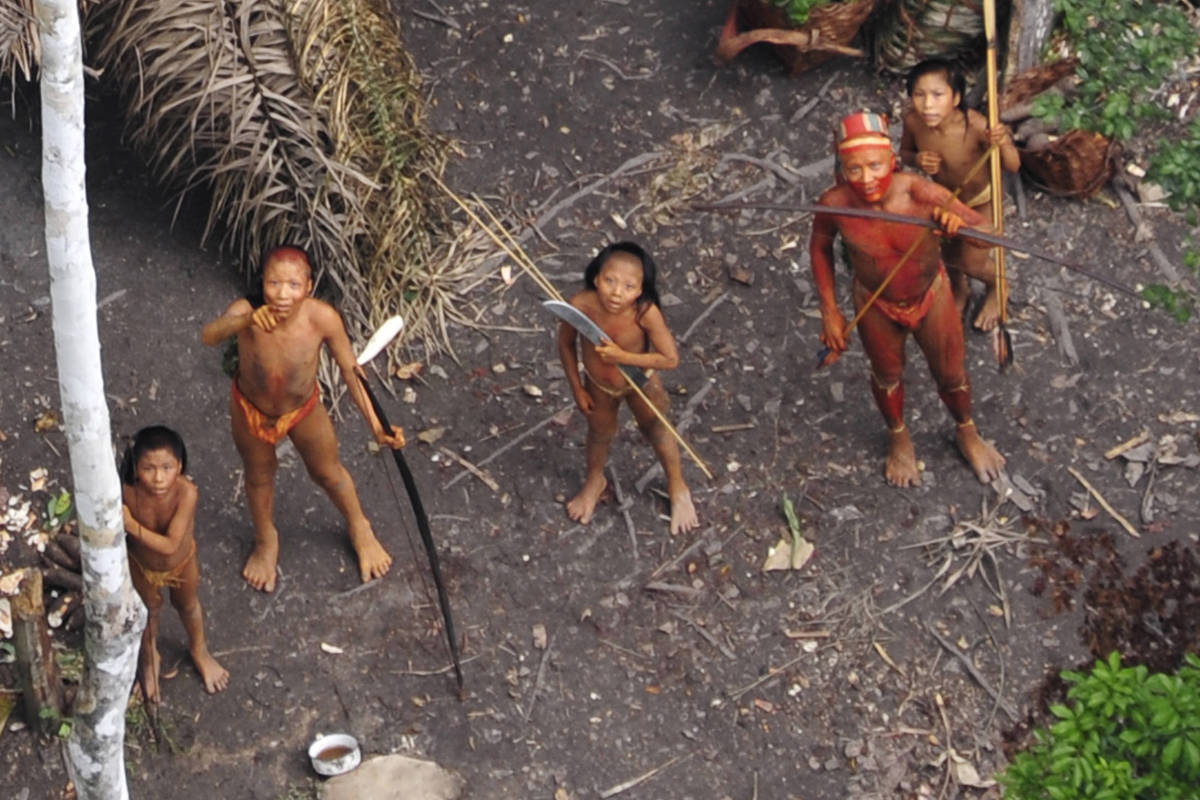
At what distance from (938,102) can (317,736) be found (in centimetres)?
311

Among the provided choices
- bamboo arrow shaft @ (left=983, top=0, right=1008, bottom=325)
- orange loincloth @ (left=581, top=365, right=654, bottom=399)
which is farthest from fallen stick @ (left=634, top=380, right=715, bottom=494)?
bamboo arrow shaft @ (left=983, top=0, right=1008, bottom=325)

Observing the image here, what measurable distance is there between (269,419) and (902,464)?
7.86 feet

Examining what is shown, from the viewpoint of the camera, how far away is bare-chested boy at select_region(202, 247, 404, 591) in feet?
18.9

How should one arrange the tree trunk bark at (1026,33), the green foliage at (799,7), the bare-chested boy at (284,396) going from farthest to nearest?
the green foliage at (799,7)
the tree trunk bark at (1026,33)
the bare-chested boy at (284,396)

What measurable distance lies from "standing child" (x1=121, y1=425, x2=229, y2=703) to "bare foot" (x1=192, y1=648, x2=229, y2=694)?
1.00 feet

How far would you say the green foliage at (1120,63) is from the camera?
531cm

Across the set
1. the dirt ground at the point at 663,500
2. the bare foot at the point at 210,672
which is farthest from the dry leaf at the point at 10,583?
the bare foot at the point at 210,672

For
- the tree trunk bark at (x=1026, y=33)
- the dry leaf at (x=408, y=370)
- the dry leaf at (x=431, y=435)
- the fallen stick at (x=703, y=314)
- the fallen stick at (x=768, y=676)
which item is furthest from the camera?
the tree trunk bark at (x=1026, y=33)

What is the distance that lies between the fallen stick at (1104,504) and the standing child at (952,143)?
74 centimetres

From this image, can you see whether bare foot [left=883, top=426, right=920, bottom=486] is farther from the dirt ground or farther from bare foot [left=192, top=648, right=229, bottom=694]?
bare foot [left=192, top=648, right=229, bottom=694]

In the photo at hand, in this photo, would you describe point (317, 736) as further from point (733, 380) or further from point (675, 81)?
point (675, 81)

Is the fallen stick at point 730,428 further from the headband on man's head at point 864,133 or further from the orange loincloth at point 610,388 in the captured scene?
the headband on man's head at point 864,133

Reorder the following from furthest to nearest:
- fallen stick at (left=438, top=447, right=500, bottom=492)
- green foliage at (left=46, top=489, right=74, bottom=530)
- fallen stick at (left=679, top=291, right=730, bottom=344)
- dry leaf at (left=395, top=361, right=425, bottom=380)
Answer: fallen stick at (left=679, top=291, right=730, bottom=344) < dry leaf at (left=395, top=361, right=425, bottom=380) < fallen stick at (left=438, top=447, right=500, bottom=492) < green foliage at (left=46, top=489, right=74, bottom=530)

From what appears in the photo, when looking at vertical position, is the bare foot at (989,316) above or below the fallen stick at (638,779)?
above
